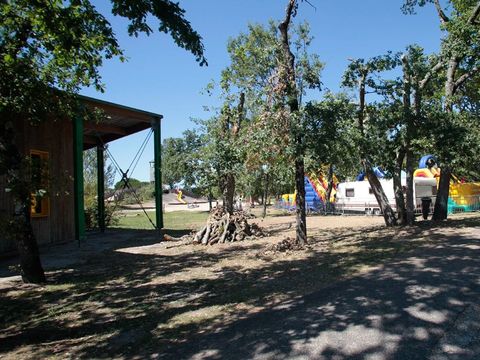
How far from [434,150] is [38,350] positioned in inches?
497

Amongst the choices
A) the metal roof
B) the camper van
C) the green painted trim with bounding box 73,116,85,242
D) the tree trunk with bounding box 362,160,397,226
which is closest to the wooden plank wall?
the green painted trim with bounding box 73,116,85,242

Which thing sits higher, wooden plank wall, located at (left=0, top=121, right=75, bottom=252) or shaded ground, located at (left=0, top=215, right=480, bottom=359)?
wooden plank wall, located at (left=0, top=121, right=75, bottom=252)

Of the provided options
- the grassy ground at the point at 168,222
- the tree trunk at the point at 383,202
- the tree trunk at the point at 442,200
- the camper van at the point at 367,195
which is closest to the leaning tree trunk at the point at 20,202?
the tree trunk at the point at 383,202

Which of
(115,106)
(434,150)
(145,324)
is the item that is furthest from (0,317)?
(434,150)

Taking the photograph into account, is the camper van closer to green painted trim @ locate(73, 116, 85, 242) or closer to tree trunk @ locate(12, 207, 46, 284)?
green painted trim @ locate(73, 116, 85, 242)

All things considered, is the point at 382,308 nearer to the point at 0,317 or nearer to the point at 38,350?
the point at 38,350

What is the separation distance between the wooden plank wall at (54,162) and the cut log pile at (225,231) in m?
4.22

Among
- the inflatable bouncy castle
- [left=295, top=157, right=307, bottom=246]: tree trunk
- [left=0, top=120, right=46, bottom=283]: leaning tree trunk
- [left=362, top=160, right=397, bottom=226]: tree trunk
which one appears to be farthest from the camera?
the inflatable bouncy castle

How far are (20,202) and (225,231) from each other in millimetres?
7611

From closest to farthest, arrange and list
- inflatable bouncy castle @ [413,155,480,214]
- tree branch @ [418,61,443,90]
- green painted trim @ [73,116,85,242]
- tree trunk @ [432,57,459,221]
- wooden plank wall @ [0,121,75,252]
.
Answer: wooden plank wall @ [0,121,75,252] < green painted trim @ [73,116,85,242] < tree branch @ [418,61,443,90] < tree trunk @ [432,57,459,221] < inflatable bouncy castle @ [413,155,480,214]

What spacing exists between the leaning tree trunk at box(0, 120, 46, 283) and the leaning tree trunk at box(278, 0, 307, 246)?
6.22 metres

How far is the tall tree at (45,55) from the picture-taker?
5.57 metres

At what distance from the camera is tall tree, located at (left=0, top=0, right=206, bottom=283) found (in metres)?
5.57

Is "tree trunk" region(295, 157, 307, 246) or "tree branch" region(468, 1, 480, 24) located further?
"tree branch" region(468, 1, 480, 24)
